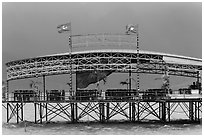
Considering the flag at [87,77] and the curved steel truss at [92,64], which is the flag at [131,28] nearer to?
the curved steel truss at [92,64]

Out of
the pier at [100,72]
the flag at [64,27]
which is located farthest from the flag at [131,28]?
the flag at [64,27]

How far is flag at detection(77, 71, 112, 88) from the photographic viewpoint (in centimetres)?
3653

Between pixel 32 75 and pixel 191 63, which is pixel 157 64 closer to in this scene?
pixel 191 63

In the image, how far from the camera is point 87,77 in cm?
3669

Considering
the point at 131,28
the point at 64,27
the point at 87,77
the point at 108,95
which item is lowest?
the point at 108,95

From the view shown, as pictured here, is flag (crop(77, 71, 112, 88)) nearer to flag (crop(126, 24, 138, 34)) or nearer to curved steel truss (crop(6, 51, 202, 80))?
curved steel truss (crop(6, 51, 202, 80))

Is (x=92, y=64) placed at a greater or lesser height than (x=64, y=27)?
lesser

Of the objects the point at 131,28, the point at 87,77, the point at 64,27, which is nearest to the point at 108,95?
the point at 87,77

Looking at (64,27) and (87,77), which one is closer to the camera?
(64,27)

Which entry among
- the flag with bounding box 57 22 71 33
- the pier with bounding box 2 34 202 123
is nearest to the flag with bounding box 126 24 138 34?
the pier with bounding box 2 34 202 123

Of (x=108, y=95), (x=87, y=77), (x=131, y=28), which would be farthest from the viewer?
(x=87, y=77)

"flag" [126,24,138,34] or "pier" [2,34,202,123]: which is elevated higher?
"flag" [126,24,138,34]

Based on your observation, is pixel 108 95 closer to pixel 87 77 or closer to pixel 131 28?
pixel 87 77

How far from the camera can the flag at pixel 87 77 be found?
36531 mm
